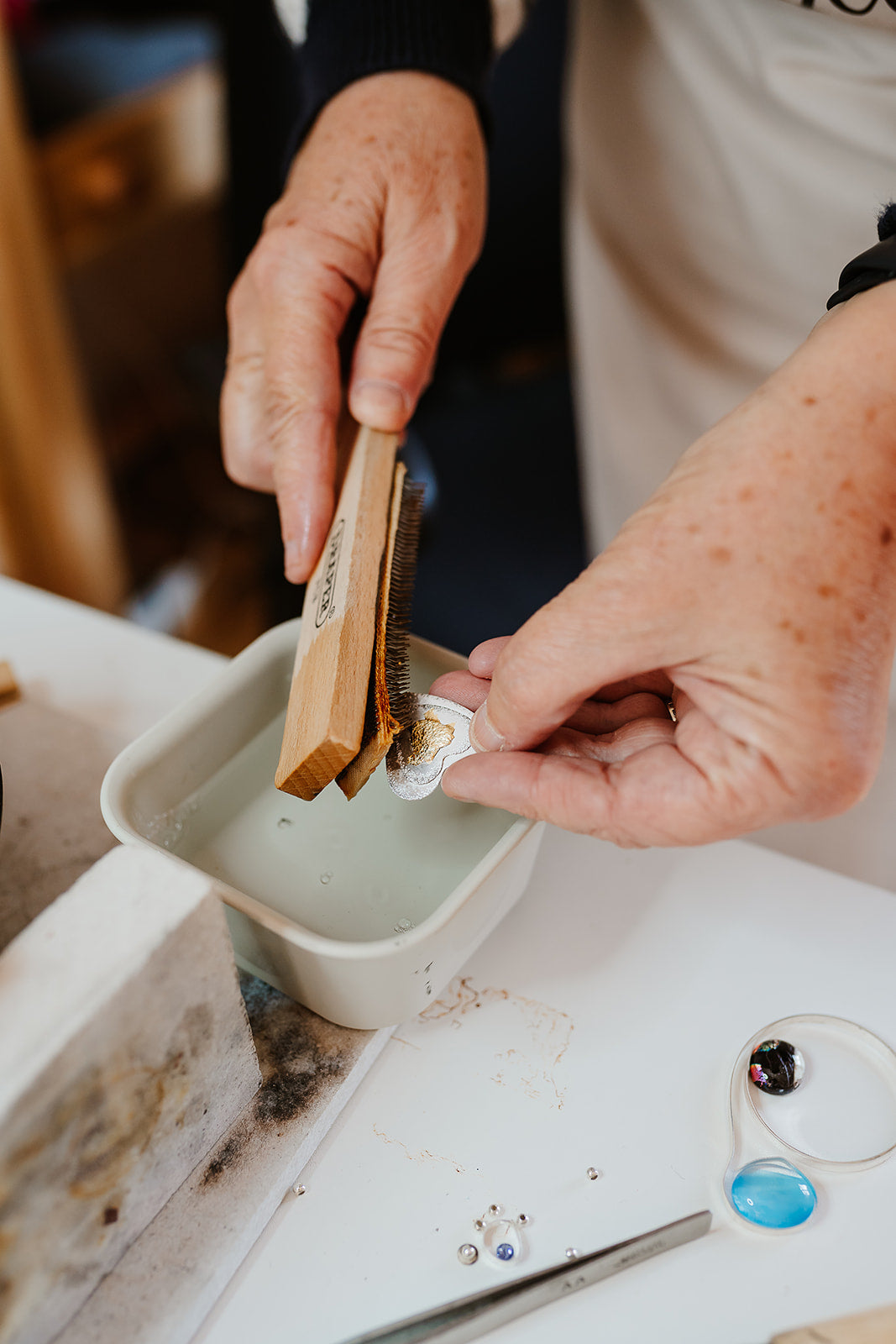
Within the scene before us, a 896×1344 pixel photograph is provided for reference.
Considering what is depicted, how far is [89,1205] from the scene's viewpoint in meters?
0.38

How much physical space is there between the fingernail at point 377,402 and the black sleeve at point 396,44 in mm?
238

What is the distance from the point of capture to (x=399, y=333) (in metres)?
0.63

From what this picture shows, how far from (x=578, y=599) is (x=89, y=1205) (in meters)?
0.31

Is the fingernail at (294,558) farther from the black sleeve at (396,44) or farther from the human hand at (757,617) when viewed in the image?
the black sleeve at (396,44)

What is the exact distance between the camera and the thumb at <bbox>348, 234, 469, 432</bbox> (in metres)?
0.62

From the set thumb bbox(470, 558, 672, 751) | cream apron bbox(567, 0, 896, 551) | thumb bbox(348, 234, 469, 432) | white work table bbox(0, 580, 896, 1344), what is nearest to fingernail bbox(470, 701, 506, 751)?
thumb bbox(470, 558, 672, 751)

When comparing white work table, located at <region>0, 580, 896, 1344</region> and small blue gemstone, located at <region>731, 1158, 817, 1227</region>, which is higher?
small blue gemstone, located at <region>731, 1158, 817, 1227</region>

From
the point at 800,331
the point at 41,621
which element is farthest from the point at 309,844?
the point at 800,331

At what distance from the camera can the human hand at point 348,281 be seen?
606mm

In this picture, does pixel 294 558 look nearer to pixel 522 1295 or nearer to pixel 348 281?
pixel 348 281

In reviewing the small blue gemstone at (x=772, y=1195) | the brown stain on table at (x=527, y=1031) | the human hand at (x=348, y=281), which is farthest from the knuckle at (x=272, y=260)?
the small blue gemstone at (x=772, y=1195)

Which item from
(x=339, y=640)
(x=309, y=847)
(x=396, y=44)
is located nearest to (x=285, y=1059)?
(x=309, y=847)

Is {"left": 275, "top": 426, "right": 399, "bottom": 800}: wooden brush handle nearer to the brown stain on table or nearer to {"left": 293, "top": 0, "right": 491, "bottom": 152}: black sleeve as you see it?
the brown stain on table

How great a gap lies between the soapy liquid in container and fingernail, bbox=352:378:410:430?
22 cm
